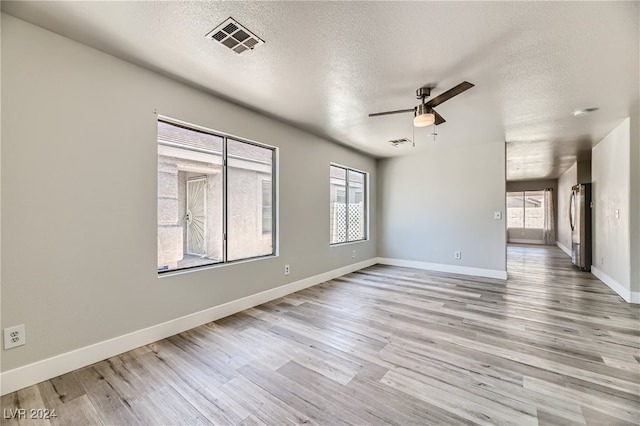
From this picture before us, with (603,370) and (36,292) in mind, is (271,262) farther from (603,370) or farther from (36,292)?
(603,370)

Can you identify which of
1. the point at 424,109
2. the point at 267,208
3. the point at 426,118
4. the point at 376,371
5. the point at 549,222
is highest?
the point at 424,109

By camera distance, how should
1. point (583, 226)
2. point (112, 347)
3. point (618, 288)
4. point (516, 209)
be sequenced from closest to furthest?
point (112, 347)
point (618, 288)
point (583, 226)
point (516, 209)

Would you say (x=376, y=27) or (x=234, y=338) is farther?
(x=234, y=338)

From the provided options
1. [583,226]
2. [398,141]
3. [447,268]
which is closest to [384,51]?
[398,141]

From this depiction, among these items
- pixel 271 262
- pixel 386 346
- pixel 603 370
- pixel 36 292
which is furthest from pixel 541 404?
pixel 36 292

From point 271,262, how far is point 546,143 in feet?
18.1

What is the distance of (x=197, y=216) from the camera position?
3.06 m

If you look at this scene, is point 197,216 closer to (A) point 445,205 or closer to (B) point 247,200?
(B) point 247,200

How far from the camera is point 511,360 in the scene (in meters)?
2.22

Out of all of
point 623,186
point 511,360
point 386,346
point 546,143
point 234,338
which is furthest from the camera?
point 546,143

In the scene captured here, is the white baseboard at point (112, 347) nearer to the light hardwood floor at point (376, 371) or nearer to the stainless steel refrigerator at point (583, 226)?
the light hardwood floor at point (376, 371)

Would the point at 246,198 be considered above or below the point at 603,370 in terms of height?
above

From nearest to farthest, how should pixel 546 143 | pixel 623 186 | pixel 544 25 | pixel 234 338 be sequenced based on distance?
1. pixel 544 25
2. pixel 234 338
3. pixel 623 186
4. pixel 546 143

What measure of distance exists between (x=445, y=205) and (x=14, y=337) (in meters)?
6.14
